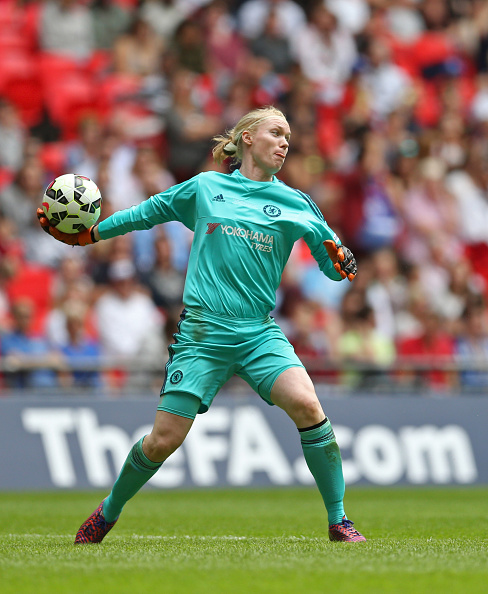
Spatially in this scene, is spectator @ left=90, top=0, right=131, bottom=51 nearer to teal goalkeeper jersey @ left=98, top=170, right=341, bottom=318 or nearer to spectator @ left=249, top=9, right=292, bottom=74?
spectator @ left=249, top=9, right=292, bottom=74

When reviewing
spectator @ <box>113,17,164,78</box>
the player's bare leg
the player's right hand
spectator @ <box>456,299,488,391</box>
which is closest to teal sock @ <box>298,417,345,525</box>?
the player's bare leg

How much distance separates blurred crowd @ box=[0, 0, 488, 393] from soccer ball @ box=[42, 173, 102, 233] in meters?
5.40

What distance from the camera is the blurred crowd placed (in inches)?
512

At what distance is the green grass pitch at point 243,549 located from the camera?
4613mm

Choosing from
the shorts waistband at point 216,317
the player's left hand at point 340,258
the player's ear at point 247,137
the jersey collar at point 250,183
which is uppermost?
the player's ear at point 247,137

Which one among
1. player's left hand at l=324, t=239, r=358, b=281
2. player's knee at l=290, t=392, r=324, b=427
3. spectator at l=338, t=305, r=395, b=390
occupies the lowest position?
spectator at l=338, t=305, r=395, b=390

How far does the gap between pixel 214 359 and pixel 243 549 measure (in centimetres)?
107

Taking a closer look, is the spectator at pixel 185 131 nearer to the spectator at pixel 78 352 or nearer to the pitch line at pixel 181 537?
the spectator at pixel 78 352

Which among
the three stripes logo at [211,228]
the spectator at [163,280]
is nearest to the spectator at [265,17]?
the spectator at [163,280]

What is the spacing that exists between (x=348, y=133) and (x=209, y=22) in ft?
9.07

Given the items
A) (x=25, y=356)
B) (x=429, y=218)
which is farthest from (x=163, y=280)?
(x=429, y=218)

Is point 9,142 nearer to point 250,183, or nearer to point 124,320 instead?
point 124,320

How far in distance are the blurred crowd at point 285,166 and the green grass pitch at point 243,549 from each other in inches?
104

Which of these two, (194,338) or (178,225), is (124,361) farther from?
(194,338)
